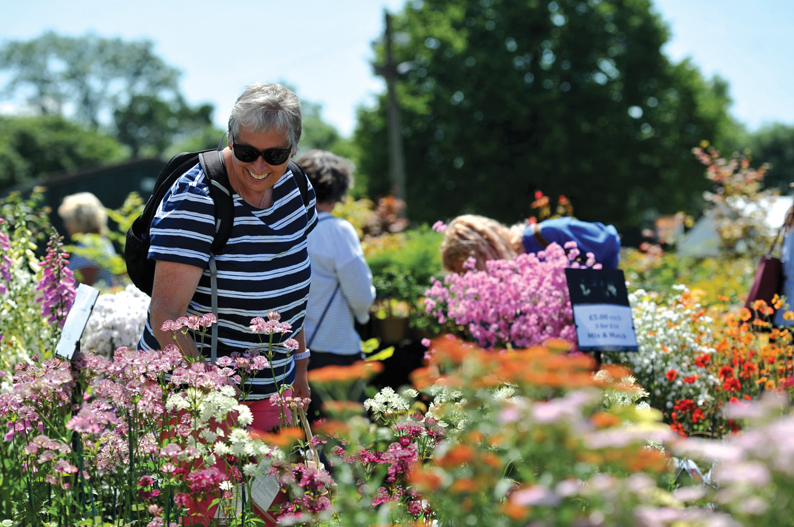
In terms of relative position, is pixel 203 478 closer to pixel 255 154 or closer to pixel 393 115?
pixel 255 154

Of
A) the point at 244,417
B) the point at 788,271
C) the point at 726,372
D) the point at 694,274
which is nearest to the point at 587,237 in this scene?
the point at 726,372

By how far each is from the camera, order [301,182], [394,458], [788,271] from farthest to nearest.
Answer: [788,271]
[301,182]
[394,458]

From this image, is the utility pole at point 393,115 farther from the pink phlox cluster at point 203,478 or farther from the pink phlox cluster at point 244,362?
the pink phlox cluster at point 203,478

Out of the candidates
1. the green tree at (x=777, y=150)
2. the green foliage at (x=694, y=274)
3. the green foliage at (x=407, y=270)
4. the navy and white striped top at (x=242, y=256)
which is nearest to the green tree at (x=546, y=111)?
the green foliage at (x=694, y=274)

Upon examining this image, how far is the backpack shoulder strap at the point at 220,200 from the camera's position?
2.04 metres

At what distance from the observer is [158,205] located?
2191mm

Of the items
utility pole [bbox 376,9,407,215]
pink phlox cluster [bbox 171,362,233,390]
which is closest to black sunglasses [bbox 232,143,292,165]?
pink phlox cluster [bbox 171,362,233,390]

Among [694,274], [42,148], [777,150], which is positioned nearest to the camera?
[694,274]

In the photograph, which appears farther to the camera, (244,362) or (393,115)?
(393,115)

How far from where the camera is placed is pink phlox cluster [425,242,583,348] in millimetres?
3322

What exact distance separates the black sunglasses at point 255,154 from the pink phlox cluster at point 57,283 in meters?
0.94

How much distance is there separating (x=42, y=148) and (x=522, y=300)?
2024 inches

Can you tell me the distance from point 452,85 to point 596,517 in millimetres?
20222

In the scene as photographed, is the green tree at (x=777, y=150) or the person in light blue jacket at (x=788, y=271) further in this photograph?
the green tree at (x=777, y=150)
